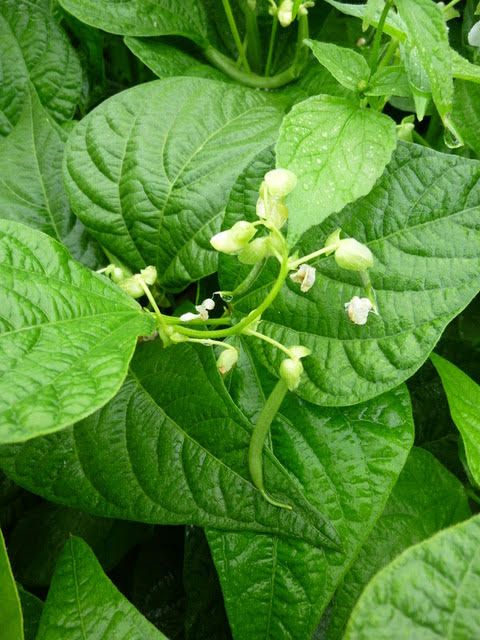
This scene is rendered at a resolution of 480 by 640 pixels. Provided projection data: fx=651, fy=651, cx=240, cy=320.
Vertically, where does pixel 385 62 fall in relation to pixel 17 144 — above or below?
above

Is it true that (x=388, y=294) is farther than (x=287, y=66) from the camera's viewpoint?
No

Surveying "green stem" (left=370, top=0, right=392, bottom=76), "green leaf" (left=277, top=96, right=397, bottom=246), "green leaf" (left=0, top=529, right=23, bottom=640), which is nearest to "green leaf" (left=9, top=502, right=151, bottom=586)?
"green leaf" (left=0, top=529, right=23, bottom=640)

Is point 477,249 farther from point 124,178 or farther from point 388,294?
point 124,178

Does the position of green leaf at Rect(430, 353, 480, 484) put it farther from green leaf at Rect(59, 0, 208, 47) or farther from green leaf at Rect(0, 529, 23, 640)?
green leaf at Rect(59, 0, 208, 47)

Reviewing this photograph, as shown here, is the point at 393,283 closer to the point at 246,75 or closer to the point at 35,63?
the point at 246,75

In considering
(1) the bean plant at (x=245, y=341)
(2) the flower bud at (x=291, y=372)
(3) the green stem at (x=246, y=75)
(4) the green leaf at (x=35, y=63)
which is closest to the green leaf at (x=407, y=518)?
(1) the bean plant at (x=245, y=341)

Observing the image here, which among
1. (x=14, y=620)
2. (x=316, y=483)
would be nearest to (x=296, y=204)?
(x=316, y=483)

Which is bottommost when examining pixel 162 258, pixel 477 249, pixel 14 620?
pixel 14 620
